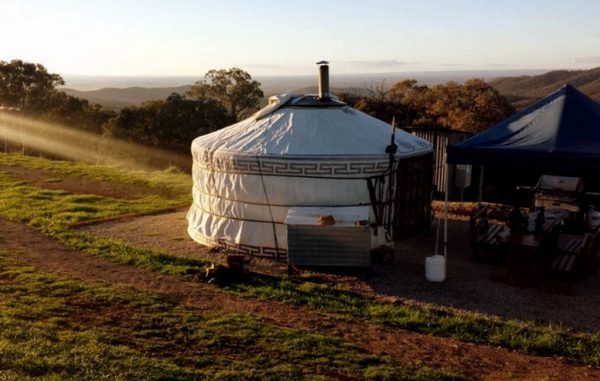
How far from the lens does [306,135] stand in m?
9.45

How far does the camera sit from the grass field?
202 inches

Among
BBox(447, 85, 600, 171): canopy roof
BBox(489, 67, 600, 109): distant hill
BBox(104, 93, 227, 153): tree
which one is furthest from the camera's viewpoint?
BBox(489, 67, 600, 109): distant hill

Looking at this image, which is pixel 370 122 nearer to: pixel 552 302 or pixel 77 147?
pixel 552 302

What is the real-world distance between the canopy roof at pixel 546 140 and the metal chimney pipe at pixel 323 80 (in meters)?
3.18

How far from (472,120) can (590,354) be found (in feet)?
57.6

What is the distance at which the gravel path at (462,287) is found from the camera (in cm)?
693

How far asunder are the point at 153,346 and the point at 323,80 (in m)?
6.08

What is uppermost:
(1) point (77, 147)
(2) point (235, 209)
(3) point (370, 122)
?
(3) point (370, 122)

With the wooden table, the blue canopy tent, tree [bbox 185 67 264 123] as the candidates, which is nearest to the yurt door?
the blue canopy tent

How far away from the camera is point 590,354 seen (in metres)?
5.74

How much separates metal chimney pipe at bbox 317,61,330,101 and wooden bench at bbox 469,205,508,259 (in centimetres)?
338

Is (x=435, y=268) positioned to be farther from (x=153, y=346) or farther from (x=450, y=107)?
(x=450, y=107)

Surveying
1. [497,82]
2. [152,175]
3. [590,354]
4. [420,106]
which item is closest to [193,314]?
[590,354]

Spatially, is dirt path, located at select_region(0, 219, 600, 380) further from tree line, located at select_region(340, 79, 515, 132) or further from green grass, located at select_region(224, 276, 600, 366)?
tree line, located at select_region(340, 79, 515, 132)
